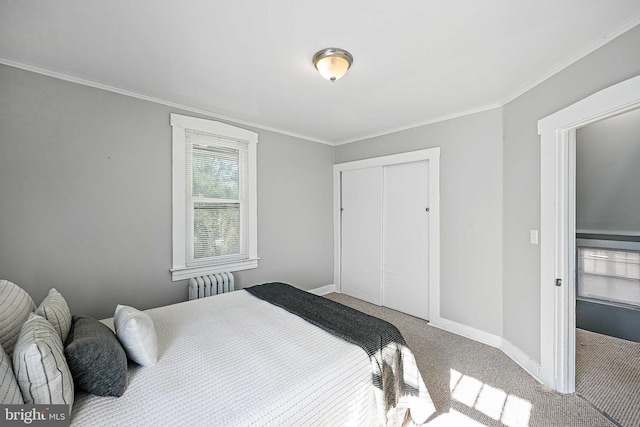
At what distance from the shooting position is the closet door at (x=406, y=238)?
3.29 metres

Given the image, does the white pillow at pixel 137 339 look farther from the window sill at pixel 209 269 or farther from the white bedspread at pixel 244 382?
the window sill at pixel 209 269

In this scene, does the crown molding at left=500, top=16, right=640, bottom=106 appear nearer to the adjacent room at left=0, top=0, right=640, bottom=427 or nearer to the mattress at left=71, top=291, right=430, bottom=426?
the adjacent room at left=0, top=0, right=640, bottom=427

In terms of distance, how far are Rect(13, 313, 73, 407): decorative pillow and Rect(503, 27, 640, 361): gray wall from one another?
292cm

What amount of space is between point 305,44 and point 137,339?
193 cm

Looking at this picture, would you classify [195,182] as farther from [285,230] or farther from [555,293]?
[555,293]

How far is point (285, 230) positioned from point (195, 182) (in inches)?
50.6

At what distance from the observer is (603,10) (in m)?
1.40

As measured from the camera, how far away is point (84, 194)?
7.31 ft

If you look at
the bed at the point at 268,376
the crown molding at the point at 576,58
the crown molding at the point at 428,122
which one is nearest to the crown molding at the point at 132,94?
the crown molding at the point at 428,122

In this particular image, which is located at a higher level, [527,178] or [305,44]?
[305,44]

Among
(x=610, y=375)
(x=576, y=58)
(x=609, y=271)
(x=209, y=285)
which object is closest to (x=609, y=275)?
(x=609, y=271)

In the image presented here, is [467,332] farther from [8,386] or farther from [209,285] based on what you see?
[8,386]

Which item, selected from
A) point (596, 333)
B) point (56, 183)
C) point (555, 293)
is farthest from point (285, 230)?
point (596, 333)

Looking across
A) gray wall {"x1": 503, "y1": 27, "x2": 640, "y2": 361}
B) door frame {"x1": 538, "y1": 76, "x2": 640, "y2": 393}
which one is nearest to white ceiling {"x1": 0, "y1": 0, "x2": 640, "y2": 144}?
gray wall {"x1": 503, "y1": 27, "x2": 640, "y2": 361}
